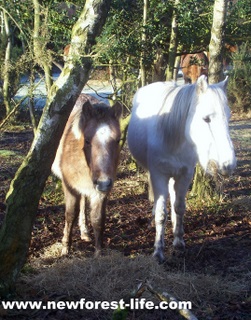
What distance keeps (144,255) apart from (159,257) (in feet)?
0.55

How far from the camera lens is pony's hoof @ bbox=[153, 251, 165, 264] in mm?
5114

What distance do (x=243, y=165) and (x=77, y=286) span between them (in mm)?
5775

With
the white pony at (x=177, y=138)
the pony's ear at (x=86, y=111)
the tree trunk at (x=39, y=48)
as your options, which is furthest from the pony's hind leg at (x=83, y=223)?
the tree trunk at (x=39, y=48)

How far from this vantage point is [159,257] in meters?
5.16

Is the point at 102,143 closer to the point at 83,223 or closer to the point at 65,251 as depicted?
the point at 65,251

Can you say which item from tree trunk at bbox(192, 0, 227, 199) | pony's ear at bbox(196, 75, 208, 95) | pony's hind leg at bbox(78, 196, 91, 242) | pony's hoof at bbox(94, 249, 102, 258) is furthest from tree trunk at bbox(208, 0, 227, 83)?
pony's hoof at bbox(94, 249, 102, 258)

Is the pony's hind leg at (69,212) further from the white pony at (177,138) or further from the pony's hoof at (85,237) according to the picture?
the white pony at (177,138)

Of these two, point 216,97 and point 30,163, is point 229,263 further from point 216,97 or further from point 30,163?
point 30,163

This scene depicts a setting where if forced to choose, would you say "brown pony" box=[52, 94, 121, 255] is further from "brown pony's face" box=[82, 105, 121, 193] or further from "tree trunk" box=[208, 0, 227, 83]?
"tree trunk" box=[208, 0, 227, 83]

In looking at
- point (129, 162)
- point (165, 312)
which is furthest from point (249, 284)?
point (129, 162)

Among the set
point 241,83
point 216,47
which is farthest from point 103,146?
point 241,83

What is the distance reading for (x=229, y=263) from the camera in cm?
508

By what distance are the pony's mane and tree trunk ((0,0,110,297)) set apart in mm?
1375

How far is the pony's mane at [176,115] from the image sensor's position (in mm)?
5012
